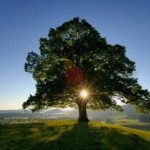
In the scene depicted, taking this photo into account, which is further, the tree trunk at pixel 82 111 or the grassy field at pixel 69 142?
the tree trunk at pixel 82 111

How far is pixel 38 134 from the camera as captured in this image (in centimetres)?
3803

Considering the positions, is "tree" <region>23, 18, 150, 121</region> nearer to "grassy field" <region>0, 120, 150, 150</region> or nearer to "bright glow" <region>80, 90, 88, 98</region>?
"bright glow" <region>80, 90, 88, 98</region>

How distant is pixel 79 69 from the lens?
5588 centimetres

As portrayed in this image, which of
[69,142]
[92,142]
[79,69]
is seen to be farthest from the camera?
[79,69]

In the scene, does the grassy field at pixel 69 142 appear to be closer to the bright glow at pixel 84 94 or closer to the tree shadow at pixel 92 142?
the tree shadow at pixel 92 142

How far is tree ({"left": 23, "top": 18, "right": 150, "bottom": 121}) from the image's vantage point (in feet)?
Answer: 180

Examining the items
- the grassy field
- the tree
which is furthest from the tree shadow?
the tree

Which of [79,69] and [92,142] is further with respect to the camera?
[79,69]

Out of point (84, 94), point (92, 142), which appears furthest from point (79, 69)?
point (92, 142)

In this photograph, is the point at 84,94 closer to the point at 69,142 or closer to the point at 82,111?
the point at 82,111

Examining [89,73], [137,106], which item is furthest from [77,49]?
[137,106]

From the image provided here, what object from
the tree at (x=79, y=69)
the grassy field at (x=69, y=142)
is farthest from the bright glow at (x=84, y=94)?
the grassy field at (x=69, y=142)

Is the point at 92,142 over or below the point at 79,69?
below

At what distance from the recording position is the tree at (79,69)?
54938 millimetres
